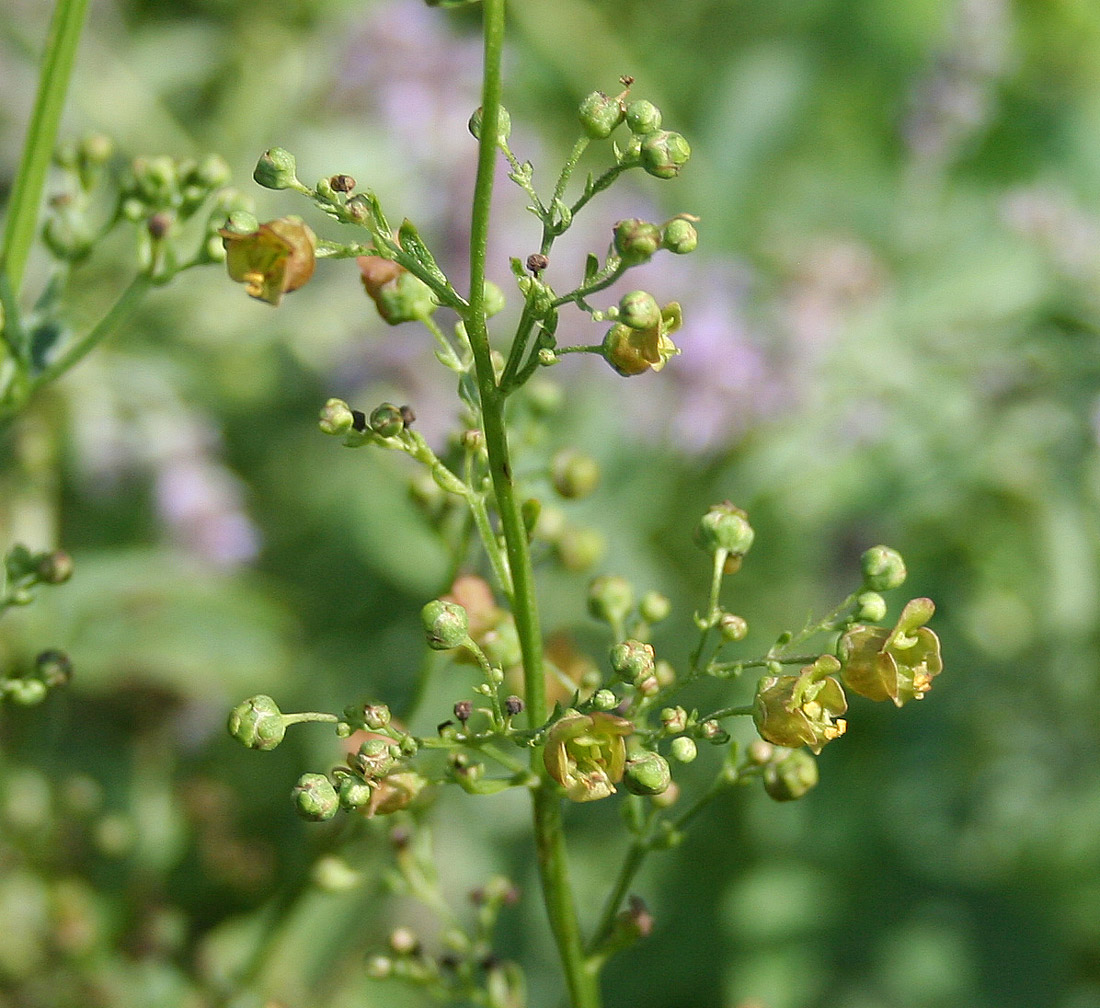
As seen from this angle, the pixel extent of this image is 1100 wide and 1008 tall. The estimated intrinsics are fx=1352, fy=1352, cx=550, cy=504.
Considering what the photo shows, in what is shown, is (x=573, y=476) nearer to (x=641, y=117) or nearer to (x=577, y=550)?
(x=577, y=550)

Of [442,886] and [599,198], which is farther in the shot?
[599,198]

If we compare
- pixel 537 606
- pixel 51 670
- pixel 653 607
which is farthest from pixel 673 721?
pixel 51 670

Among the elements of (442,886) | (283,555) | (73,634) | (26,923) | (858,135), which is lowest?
(26,923)

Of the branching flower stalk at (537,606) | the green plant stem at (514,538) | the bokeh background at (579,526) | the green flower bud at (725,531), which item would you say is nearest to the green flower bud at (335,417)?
the branching flower stalk at (537,606)

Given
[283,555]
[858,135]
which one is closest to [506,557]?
[283,555]

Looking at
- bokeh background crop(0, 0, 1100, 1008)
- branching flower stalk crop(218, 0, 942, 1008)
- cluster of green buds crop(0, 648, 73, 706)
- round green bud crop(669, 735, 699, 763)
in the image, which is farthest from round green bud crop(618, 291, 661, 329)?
bokeh background crop(0, 0, 1100, 1008)

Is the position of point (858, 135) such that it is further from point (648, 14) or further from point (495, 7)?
point (495, 7)

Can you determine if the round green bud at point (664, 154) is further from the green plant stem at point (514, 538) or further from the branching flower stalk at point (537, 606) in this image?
the green plant stem at point (514, 538)

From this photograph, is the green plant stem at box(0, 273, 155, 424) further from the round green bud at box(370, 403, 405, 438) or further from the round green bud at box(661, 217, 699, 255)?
the round green bud at box(661, 217, 699, 255)
